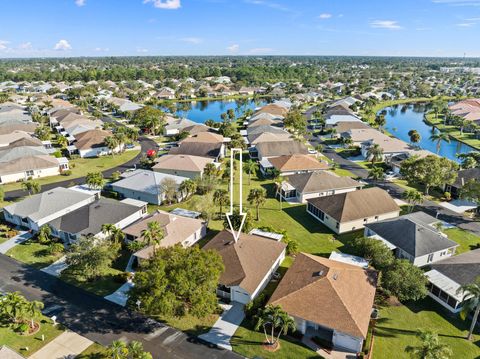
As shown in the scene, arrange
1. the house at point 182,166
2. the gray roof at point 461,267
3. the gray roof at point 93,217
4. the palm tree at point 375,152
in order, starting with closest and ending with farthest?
the gray roof at point 461,267 < the gray roof at point 93,217 < the house at point 182,166 < the palm tree at point 375,152

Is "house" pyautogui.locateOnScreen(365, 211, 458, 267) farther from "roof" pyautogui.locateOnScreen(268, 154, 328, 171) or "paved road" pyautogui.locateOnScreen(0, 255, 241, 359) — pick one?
"roof" pyautogui.locateOnScreen(268, 154, 328, 171)

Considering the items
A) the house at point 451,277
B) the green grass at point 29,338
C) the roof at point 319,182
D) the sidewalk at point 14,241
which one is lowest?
the green grass at point 29,338

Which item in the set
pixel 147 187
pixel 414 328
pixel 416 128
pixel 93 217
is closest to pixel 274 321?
pixel 414 328

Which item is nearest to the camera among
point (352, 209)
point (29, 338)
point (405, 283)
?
point (29, 338)

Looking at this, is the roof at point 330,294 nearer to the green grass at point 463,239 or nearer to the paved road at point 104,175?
the green grass at point 463,239

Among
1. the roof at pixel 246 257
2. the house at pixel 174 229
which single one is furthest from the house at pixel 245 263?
the house at pixel 174 229

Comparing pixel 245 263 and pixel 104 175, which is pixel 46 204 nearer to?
pixel 104 175
